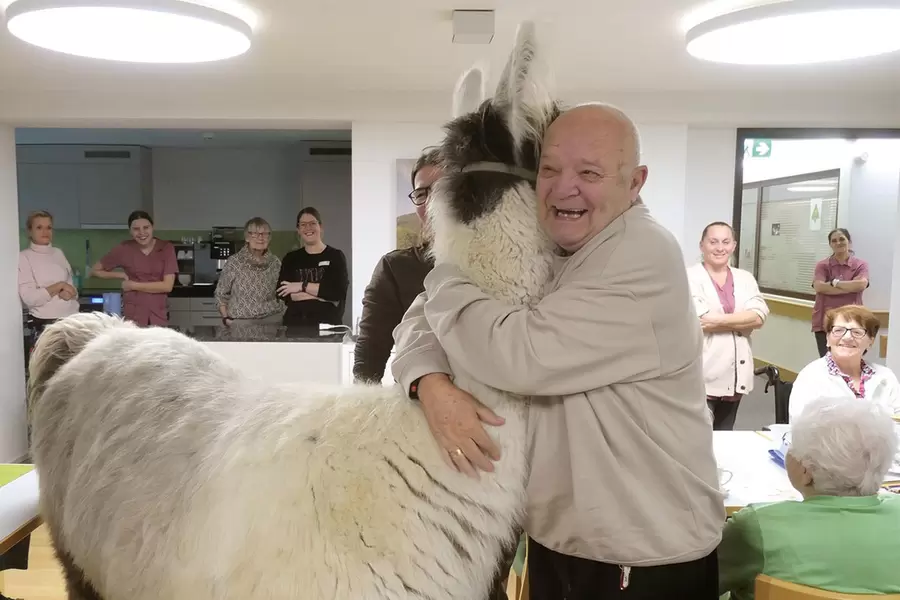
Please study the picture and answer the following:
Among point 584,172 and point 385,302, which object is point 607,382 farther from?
point 385,302

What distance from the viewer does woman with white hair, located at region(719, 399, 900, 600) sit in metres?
1.36

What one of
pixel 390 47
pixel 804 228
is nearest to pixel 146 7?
pixel 390 47

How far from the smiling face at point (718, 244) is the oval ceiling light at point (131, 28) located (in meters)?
2.49

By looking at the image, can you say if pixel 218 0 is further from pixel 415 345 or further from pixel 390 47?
pixel 415 345

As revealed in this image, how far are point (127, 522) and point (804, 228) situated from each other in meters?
7.31

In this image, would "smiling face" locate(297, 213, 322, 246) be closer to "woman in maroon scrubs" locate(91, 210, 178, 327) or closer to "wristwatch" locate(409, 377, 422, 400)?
"woman in maroon scrubs" locate(91, 210, 178, 327)

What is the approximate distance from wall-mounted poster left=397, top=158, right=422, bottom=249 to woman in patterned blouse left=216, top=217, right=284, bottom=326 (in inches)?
37.0

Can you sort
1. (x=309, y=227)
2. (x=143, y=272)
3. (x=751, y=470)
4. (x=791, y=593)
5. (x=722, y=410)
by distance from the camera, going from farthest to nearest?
(x=143, y=272) < (x=309, y=227) < (x=722, y=410) < (x=751, y=470) < (x=791, y=593)

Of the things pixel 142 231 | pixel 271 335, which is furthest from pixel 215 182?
pixel 271 335

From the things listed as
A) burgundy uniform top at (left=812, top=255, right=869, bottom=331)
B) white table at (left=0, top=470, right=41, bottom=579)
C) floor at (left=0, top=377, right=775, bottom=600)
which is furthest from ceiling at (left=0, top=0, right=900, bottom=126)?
floor at (left=0, top=377, right=775, bottom=600)

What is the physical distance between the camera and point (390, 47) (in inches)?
118

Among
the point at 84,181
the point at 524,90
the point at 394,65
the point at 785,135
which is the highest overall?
the point at 394,65

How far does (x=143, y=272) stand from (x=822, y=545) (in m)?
4.37

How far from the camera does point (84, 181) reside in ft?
22.2
